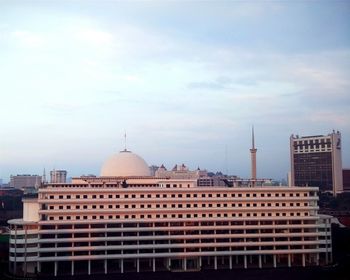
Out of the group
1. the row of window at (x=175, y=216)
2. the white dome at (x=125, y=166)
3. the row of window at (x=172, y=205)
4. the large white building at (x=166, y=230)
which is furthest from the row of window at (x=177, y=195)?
the white dome at (x=125, y=166)

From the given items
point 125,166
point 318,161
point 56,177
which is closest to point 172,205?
point 125,166

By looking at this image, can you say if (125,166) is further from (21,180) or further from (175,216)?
(21,180)

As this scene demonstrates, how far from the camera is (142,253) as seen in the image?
1000 inches

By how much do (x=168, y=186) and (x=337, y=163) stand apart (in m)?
41.2

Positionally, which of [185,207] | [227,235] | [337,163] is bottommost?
[227,235]

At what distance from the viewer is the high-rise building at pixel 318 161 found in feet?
201

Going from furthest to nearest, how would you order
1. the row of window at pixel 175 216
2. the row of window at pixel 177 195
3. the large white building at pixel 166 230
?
the row of window at pixel 177 195 → the row of window at pixel 175 216 → the large white building at pixel 166 230

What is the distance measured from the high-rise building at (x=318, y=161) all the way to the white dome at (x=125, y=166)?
120 feet

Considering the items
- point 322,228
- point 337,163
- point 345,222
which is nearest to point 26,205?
point 322,228

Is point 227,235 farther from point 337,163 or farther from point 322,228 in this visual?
point 337,163

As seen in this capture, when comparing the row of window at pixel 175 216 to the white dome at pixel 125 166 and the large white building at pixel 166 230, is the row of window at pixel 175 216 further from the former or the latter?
the white dome at pixel 125 166

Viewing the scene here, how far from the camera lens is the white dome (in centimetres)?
3191

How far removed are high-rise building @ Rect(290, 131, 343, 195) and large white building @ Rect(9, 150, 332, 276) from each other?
36124 millimetres

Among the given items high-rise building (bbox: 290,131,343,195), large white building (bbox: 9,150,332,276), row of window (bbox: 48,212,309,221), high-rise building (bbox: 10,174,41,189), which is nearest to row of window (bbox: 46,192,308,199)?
large white building (bbox: 9,150,332,276)
